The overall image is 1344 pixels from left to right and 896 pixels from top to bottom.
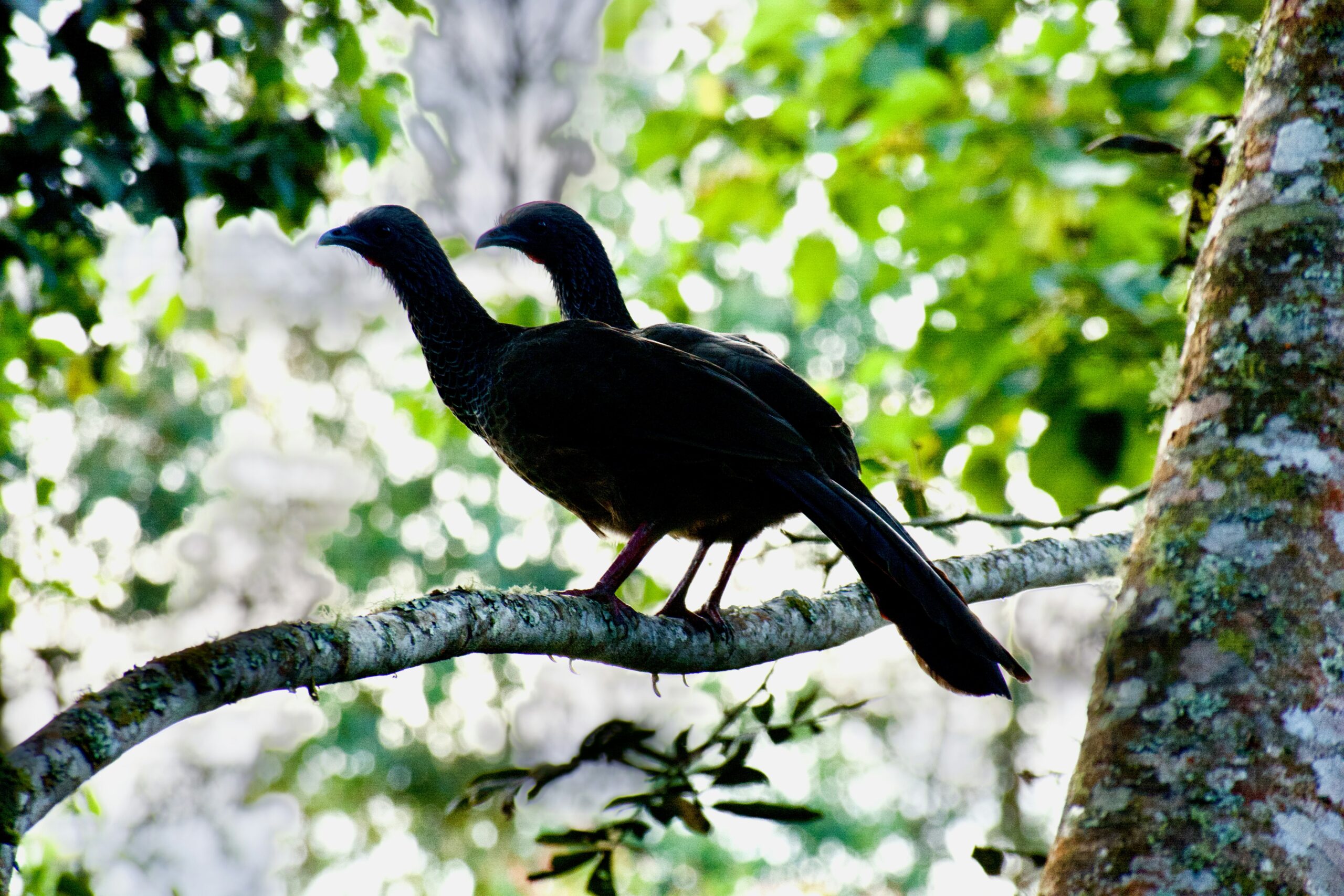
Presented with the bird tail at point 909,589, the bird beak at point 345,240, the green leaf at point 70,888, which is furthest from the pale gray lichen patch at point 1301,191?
the green leaf at point 70,888

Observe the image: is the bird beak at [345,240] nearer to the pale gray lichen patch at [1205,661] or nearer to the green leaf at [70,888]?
the green leaf at [70,888]

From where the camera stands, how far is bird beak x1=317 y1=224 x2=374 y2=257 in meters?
2.81

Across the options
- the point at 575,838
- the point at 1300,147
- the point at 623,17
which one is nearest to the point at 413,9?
the point at 623,17

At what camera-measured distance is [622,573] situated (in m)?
2.34

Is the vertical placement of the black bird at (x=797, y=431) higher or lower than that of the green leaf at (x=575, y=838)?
higher

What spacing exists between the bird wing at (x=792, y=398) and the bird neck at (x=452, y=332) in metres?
0.44

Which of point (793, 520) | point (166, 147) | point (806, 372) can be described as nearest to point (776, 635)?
point (793, 520)

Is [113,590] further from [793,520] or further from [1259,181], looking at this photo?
[1259,181]

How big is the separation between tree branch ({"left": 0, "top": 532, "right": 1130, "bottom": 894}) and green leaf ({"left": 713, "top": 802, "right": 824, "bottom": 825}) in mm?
254

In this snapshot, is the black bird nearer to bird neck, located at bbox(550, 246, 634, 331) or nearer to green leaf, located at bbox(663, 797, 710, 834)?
bird neck, located at bbox(550, 246, 634, 331)

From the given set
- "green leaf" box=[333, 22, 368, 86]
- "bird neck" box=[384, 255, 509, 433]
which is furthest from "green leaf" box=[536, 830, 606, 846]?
"green leaf" box=[333, 22, 368, 86]

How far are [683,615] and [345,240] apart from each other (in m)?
1.30

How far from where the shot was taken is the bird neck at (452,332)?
104 inches

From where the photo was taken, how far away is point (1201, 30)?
346 centimetres
